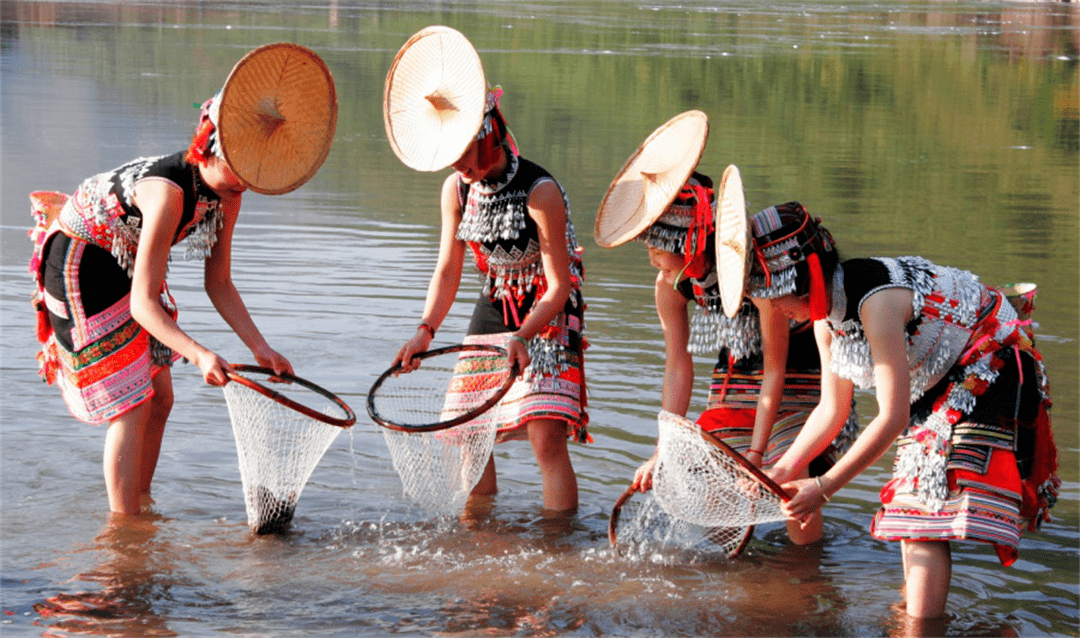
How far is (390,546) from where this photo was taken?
209 inches

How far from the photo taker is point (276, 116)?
4.78 meters

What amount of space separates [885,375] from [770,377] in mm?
847

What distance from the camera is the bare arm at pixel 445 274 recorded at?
5.26m

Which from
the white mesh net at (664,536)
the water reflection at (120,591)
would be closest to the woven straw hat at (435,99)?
the white mesh net at (664,536)

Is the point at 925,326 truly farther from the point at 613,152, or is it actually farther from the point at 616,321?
the point at 613,152

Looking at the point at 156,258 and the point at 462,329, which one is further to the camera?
the point at 462,329

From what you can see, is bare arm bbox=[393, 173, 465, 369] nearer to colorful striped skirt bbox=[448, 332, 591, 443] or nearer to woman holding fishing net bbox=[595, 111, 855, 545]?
colorful striped skirt bbox=[448, 332, 591, 443]

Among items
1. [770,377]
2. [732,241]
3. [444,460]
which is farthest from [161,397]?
[732,241]

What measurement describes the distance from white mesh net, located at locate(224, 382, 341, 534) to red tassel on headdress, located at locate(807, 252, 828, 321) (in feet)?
6.35

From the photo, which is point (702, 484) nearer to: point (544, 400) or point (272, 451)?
point (544, 400)

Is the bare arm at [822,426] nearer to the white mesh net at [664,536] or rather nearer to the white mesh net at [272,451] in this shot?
the white mesh net at [664,536]

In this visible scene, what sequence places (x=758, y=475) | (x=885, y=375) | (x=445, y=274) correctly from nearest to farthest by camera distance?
1. (x=885, y=375)
2. (x=758, y=475)
3. (x=445, y=274)

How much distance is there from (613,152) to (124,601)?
450 inches

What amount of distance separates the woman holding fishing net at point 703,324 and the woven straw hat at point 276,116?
1.13m
